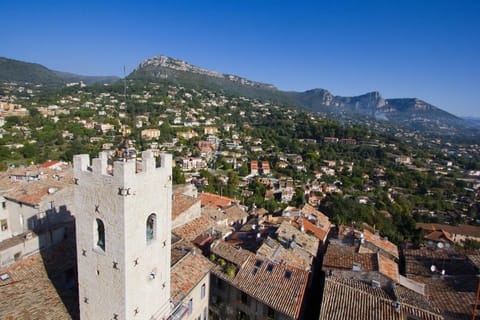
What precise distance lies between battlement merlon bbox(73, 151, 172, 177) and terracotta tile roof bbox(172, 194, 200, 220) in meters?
12.4

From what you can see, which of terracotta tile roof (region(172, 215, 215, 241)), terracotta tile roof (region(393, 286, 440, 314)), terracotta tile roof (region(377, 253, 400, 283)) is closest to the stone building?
terracotta tile roof (region(172, 215, 215, 241))

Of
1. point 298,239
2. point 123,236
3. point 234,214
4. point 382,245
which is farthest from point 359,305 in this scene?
point 234,214

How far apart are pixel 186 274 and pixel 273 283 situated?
15.5ft

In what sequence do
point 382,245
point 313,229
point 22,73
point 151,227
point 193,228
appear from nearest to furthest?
point 151,227 < point 193,228 < point 382,245 < point 313,229 < point 22,73

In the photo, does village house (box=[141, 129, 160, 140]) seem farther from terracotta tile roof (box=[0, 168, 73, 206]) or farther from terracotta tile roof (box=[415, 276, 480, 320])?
terracotta tile roof (box=[415, 276, 480, 320])

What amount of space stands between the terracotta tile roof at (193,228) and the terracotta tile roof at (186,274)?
5.02m

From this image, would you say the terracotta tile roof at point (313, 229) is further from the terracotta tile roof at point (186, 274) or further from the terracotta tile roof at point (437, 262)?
the terracotta tile roof at point (186, 274)

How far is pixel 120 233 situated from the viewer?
9.12m

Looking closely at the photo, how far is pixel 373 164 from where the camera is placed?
9950 centimetres

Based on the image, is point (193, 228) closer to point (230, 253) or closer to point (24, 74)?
point (230, 253)

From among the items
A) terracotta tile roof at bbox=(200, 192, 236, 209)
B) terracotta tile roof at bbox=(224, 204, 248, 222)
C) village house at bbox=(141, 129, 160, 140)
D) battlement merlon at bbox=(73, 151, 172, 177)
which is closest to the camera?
battlement merlon at bbox=(73, 151, 172, 177)

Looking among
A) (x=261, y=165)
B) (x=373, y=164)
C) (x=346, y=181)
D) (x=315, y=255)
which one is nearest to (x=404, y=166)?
(x=373, y=164)

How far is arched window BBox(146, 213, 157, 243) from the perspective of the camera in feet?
34.9

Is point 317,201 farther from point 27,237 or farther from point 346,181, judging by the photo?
point 27,237
